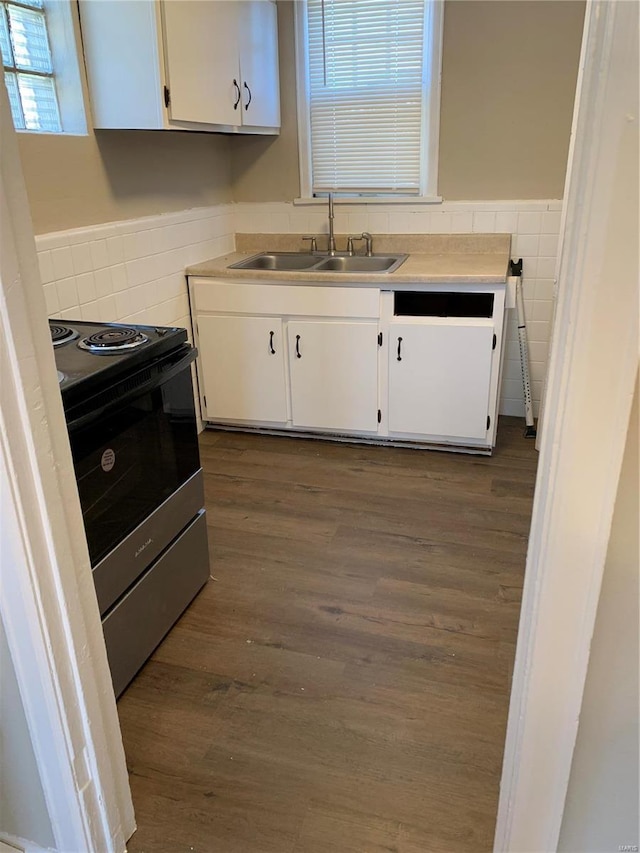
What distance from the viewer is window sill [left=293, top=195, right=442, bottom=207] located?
3.35 meters

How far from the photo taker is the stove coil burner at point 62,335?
5.89 feet

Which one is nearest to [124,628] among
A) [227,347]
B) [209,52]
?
[227,347]

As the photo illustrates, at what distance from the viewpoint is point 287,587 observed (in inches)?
87.6

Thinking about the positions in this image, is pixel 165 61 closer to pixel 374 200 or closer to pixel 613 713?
pixel 374 200

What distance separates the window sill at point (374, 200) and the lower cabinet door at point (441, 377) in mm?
822

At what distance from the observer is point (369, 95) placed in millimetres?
3305

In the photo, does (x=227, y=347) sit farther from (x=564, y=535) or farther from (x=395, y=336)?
(x=564, y=535)

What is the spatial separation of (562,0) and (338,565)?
8.86ft

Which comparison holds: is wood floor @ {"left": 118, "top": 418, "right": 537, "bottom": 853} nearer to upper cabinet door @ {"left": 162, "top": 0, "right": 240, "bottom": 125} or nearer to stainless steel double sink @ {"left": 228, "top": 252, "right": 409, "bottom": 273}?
stainless steel double sink @ {"left": 228, "top": 252, "right": 409, "bottom": 273}

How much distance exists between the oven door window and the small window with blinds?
118 centimetres

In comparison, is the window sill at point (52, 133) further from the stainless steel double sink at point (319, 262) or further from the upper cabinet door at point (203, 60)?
the stainless steel double sink at point (319, 262)

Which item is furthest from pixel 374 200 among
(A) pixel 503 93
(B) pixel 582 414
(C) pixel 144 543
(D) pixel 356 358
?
(B) pixel 582 414

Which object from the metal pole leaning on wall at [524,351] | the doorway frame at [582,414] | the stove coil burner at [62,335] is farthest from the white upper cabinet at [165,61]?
the doorway frame at [582,414]

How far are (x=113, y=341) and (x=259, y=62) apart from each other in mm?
2072
